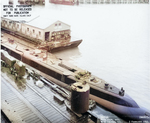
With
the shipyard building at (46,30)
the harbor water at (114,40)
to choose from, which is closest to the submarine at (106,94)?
the harbor water at (114,40)

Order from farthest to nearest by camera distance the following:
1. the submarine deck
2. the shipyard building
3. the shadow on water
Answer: the shipyard building
the shadow on water
the submarine deck

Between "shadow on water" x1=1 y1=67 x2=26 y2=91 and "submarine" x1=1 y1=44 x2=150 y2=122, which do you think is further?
"shadow on water" x1=1 y1=67 x2=26 y2=91

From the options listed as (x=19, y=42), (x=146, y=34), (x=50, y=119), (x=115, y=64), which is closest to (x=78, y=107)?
(x=50, y=119)

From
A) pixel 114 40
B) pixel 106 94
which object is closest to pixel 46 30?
pixel 114 40

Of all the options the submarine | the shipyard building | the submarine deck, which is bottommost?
the submarine

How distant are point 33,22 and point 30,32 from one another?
525 mm

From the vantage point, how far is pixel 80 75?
13.8 feet

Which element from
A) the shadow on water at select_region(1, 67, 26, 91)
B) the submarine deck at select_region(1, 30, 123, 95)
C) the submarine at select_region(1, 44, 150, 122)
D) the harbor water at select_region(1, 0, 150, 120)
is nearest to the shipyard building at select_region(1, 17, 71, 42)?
the harbor water at select_region(1, 0, 150, 120)

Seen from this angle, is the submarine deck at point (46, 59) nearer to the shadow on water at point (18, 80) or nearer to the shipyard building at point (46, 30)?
the shipyard building at point (46, 30)

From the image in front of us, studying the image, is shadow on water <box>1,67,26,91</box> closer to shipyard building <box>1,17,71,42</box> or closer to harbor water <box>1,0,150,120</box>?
shipyard building <box>1,17,71,42</box>

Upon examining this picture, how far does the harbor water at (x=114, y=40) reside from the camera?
430 centimetres

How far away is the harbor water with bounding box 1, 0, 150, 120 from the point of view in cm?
430

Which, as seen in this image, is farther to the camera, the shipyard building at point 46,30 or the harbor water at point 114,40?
the shipyard building at point 46,30

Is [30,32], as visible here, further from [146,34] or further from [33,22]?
[146,34]
